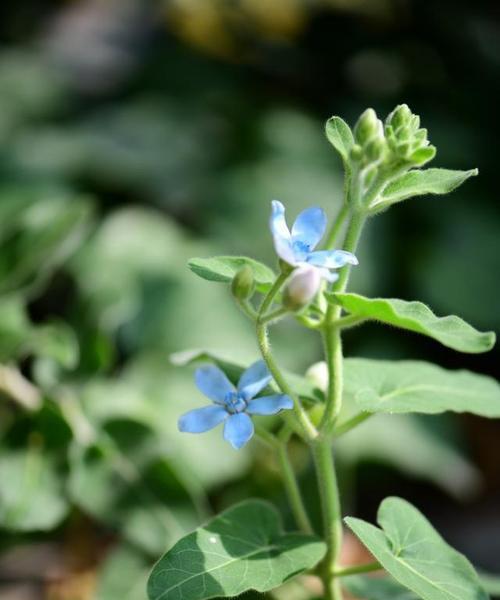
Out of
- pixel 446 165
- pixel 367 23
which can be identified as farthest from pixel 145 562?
pixel 367 23

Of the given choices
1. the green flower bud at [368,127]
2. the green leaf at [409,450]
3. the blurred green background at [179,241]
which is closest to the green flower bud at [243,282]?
the green flower bud at [368,127]

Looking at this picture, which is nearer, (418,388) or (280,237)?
(280,237)

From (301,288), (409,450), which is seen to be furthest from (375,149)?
(409,450)

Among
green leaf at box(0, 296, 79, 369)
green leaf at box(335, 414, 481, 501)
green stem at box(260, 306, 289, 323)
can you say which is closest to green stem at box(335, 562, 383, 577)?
green stem at box(260, 306, 289, 323)

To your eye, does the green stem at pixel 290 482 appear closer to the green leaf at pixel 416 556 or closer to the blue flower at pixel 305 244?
the green leaf at pixel 416 556

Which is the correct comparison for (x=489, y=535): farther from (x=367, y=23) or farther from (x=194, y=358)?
(x=367, y=23)

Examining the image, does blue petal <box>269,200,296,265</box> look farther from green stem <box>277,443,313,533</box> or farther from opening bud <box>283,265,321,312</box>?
green stem <box>277,443,313,533</box>

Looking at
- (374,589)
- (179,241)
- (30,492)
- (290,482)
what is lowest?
(179,241)

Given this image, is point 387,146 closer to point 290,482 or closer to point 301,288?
point 301,288
